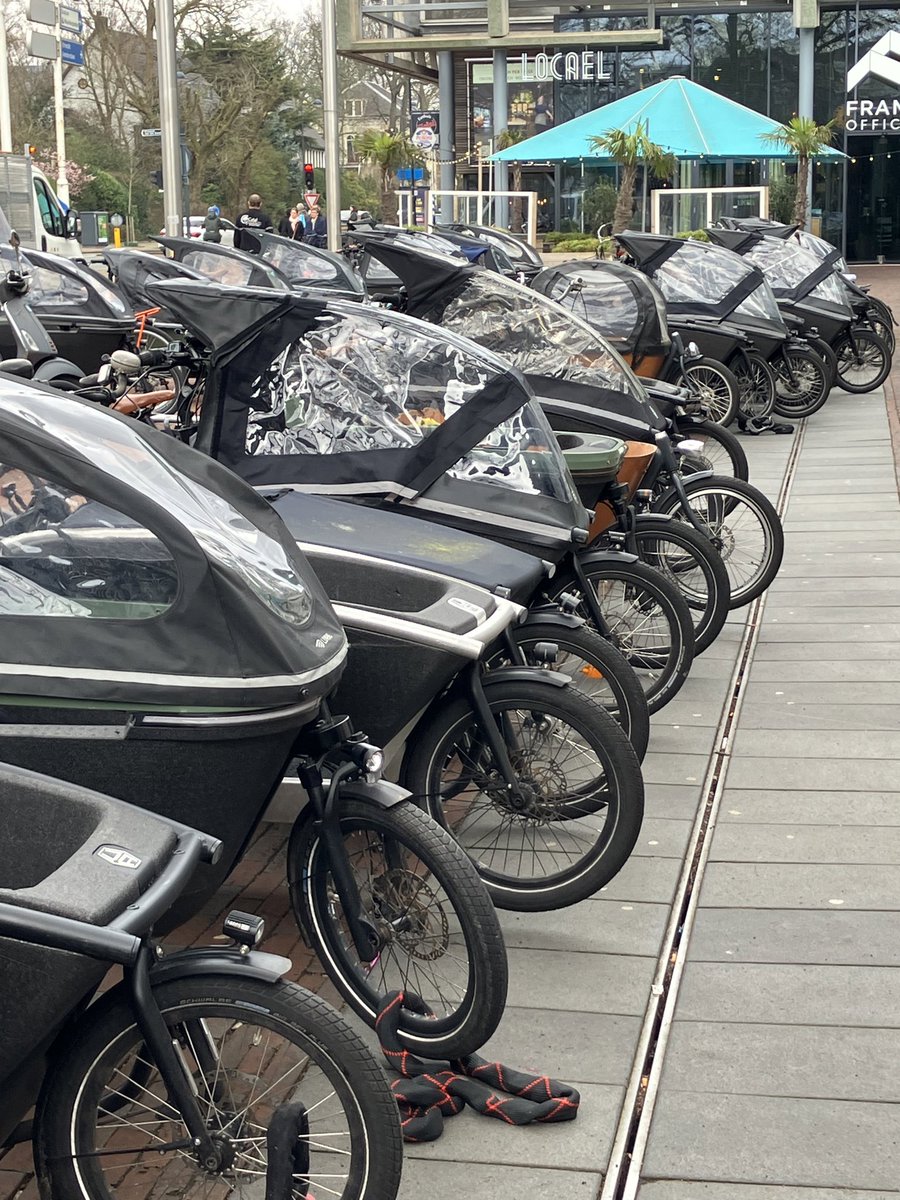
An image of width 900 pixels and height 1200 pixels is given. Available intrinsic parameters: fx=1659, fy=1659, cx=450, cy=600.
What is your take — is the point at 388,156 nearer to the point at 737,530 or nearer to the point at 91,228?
the point at 91,228

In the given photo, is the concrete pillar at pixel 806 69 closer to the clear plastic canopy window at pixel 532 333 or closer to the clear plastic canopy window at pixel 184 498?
the clear plastic canopy window at pixel 532 333

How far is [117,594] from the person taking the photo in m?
3.61

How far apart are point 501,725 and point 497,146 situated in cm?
3726

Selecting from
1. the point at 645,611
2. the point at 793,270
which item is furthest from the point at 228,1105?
the point at 793,270

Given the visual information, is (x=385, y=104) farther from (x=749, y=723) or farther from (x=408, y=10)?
(x=749, y=723)

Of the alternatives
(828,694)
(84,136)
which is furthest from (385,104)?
(828,694)

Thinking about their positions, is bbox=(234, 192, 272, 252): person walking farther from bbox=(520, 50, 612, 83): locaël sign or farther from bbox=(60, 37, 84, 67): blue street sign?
bbox=(520, 50, 612, 83): locaël sign

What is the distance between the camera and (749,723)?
6.71 m

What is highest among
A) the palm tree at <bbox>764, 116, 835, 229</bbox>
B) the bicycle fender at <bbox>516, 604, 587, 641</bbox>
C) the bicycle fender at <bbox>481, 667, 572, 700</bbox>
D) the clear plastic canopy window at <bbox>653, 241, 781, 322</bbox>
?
the palm tree at <bbox>764, 116, 835, 229</bbox>

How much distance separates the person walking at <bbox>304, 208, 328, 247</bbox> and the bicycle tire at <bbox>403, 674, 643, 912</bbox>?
22846 mm

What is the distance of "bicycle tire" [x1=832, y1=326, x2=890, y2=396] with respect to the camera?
58.1 feet

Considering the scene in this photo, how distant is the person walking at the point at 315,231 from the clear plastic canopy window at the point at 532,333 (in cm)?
1929

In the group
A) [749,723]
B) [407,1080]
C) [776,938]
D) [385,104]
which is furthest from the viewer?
[385,104]

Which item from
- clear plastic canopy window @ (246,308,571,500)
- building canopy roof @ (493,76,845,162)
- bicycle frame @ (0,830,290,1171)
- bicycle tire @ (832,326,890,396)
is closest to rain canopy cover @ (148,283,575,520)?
clear plastic canopy window @ (246,308,571,500)
